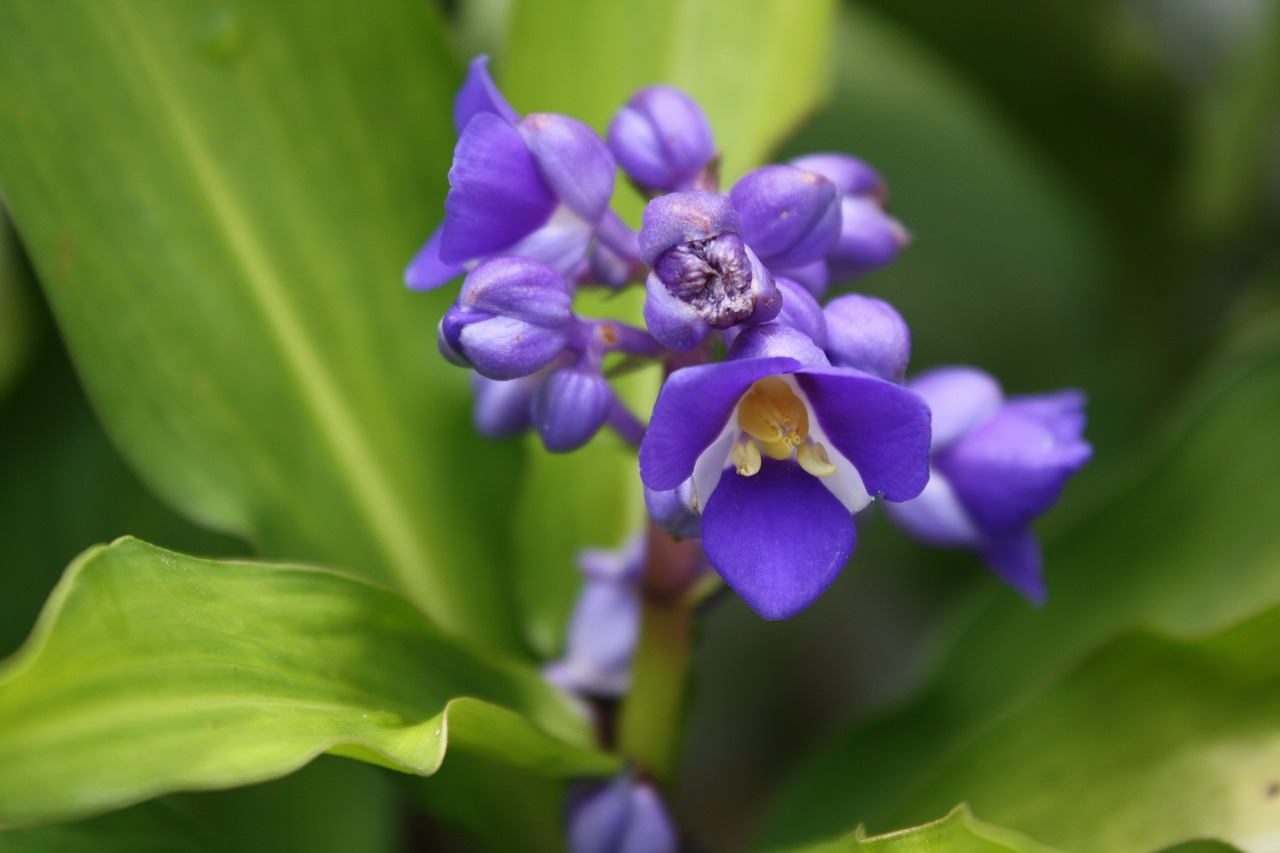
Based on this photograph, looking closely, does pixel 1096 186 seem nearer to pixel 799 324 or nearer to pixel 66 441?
pixel 799 324

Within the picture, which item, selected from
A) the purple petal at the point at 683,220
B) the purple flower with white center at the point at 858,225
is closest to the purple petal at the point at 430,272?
the purple petal at the point at 683,220

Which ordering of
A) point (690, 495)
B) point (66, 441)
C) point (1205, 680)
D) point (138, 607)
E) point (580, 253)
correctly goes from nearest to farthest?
point (138, 607) < point (690, 495) < point (580, 253) < point (1205, 680) < point (66, 441)

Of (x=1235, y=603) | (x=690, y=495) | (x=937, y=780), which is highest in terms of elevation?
(x=690, y=495)

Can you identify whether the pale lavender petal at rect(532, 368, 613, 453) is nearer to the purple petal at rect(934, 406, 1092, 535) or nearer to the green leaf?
the purple petal at rect(934, 406, 1092, 535)

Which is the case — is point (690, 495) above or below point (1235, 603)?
above

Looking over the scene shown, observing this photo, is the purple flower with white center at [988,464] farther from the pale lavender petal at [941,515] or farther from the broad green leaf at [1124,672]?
the broad green leaf at [1124,672]

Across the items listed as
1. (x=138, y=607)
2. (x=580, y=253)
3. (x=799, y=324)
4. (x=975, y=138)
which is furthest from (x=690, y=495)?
(x=975, y=138)

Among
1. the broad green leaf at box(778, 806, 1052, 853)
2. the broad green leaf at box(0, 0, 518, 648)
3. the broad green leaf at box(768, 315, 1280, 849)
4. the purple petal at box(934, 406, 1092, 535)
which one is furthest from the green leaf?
the broad green leaf at box(778, 806, 1052, 853)
